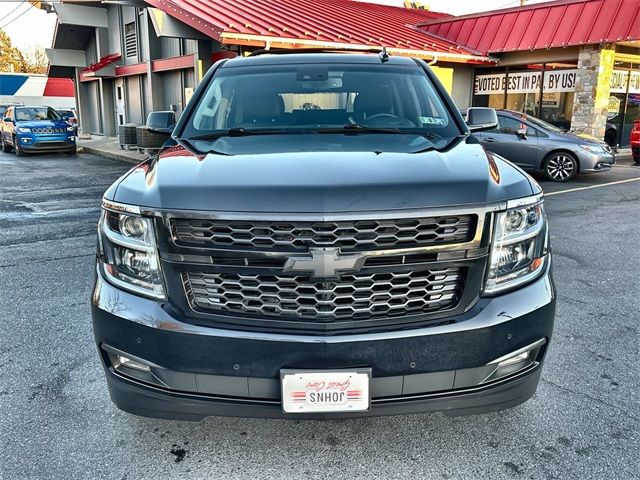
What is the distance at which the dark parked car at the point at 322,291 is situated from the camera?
6.44ft

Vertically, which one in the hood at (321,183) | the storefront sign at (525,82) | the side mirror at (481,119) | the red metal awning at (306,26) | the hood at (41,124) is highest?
the red metal awning at (306,26)

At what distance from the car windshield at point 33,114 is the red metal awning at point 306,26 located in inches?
297

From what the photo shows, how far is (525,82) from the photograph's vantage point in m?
16.6

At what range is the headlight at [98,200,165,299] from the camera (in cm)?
207

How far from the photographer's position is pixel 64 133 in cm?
1861

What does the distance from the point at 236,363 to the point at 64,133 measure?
1914 cm

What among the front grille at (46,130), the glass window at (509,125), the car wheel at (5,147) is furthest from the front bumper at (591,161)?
the car wheel at (5,147)

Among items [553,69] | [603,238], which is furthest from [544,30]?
[603,238]

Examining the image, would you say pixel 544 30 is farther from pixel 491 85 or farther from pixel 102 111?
pixel 102 111

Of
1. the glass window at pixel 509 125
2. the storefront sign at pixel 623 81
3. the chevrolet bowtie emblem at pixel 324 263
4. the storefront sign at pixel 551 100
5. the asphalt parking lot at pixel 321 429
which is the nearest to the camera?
the chevrolet bowtie emblem at pixel 324 263

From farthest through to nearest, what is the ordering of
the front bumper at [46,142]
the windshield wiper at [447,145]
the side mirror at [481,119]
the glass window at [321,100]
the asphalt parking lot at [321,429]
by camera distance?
the front bumper at [46,142]
the side mirror at [481,119]
the glass window at [321,100]
the windshield wiper at [447,145]
the asphalt parking lot at [321,429]

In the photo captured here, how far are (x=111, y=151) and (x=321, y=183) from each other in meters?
18.0

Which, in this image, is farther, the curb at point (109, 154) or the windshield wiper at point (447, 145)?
the curb at point (109, 154)

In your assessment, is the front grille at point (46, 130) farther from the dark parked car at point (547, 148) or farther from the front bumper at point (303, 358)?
the front bumper at point (303, 358)
